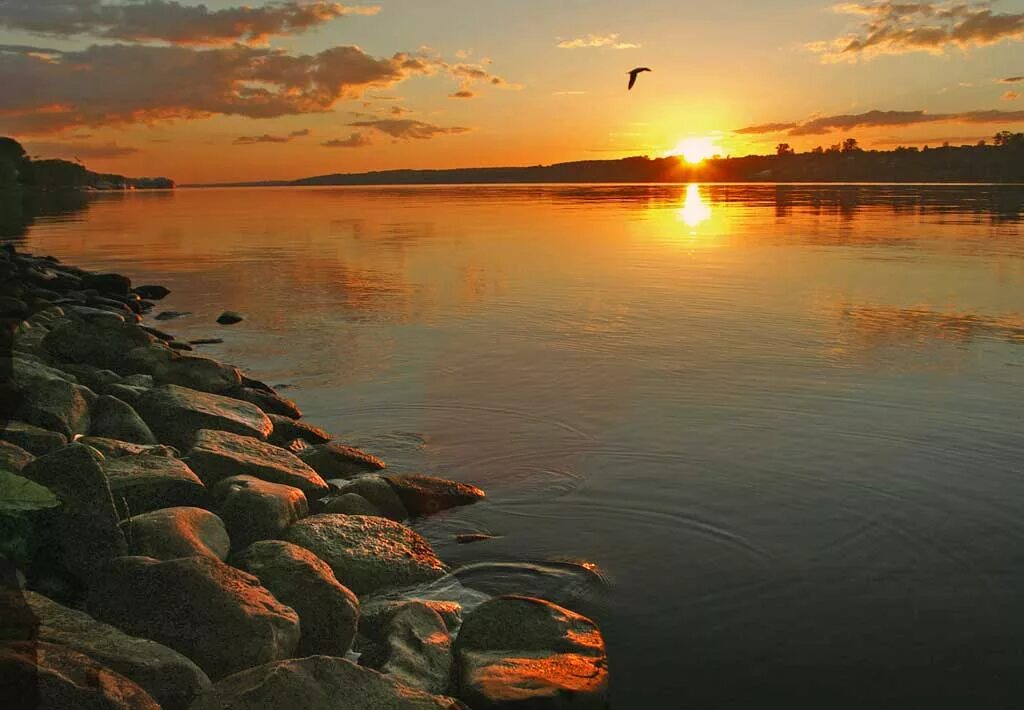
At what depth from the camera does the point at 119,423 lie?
9.51 metres

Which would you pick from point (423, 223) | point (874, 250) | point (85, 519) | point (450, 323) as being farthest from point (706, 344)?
point (423, 223)

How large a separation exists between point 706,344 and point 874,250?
73.1ft

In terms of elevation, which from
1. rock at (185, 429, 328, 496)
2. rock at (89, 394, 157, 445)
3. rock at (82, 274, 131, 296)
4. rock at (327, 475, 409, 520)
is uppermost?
rock at (82, 274, 131, 296)

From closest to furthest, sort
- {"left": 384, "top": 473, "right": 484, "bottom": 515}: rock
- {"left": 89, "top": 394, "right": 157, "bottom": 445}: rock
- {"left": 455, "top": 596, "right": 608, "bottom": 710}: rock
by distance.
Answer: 1. {"left": 455, "top": 596, "right": 608, "bottom": 710}: rock
2. {"left": 89, "top": 394, "right": 157, "bottom": 445}: rock
3. {"left": 384, "top": 473, "right": 484, "bottom": 515}: rock

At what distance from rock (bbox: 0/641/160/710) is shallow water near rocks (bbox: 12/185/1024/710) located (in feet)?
11.1

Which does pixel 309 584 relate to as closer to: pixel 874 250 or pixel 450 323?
pixel 450 323

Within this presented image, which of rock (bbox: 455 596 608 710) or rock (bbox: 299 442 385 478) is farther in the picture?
rock (bbox: 299 442 385 478)

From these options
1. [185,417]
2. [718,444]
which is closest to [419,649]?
[185,417]

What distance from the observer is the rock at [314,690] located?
4.77m

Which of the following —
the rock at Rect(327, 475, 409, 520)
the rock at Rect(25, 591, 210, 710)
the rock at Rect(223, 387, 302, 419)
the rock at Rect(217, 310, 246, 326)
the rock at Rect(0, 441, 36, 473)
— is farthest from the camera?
the rock at Rect(217, 310, 246, 326)

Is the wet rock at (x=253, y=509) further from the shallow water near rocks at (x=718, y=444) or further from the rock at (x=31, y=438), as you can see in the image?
the shallow water near rocks at (x=718, y=444)

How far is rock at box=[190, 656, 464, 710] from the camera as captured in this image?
477cm

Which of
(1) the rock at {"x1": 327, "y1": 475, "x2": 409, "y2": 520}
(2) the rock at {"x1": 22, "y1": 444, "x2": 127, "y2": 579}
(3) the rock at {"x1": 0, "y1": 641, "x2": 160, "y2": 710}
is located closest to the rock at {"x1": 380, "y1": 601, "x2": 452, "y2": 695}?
(3) the rock at {"x1": 0, "y1": 641, "x2": 160, "y2": 710}

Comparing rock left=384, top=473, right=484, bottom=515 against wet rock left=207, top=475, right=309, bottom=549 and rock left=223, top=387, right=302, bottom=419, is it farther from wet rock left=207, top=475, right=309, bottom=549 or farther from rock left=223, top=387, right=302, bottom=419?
rock left=223, top=387, right=302, bottom=419
